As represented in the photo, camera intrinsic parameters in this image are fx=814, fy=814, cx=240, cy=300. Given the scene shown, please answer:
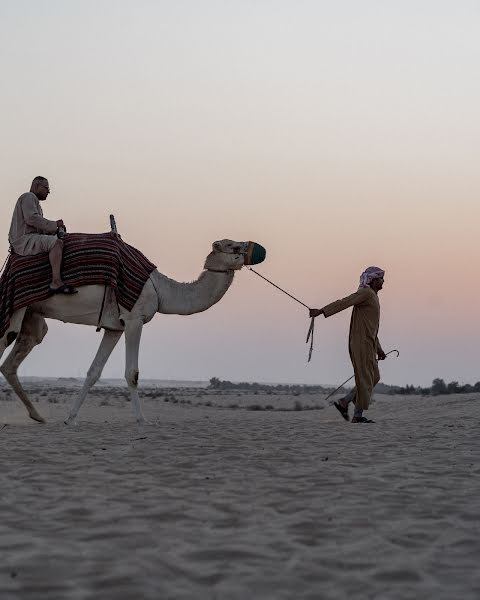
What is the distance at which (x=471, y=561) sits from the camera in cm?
428

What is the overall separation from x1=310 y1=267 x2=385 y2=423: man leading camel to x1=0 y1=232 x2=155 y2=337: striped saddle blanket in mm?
3074

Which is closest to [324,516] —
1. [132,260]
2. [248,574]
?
[248,574]

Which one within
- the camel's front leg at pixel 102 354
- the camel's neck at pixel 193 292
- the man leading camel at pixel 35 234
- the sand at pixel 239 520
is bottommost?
the sand at pixel 239 520

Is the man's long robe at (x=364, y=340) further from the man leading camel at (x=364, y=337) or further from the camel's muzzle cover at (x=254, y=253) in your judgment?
the camel's muzzle cover at (x=254, y=253)

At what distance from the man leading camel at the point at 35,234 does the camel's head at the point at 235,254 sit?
2.13 metres

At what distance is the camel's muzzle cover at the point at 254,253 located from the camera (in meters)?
11.7

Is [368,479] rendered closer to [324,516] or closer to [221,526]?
[324,516]

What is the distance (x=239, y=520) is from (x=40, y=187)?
772 cm

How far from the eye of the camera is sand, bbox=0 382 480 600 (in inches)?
151

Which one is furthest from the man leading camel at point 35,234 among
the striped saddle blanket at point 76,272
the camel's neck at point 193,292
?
the camel's neck at point 193,292

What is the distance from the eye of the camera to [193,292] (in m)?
12.0

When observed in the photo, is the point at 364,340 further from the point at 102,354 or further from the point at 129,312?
the point at 102,354

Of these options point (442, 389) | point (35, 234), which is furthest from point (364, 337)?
point (442, 389)

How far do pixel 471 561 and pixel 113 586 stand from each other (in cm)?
188
